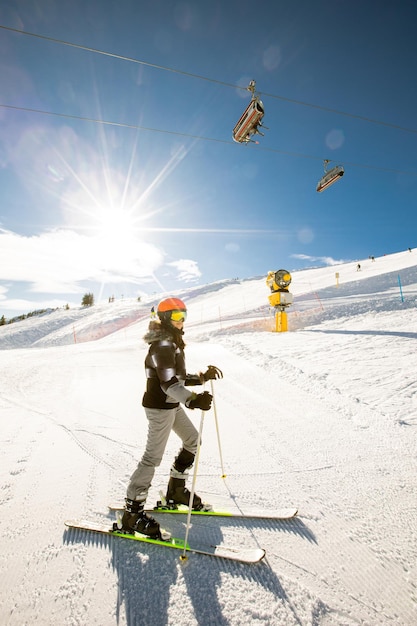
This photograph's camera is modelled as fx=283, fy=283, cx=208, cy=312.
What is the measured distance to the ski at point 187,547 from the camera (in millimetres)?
2252

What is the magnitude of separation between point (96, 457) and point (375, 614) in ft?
11.1

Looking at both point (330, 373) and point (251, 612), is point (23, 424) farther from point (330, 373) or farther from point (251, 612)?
point (330, 373)

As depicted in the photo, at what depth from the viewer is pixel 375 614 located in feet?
6.10

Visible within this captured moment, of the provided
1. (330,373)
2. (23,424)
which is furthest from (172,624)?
(330,373)

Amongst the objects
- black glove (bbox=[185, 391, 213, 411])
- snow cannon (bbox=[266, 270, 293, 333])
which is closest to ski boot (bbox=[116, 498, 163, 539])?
black glove (bbox=[185, 391, 213, 411])

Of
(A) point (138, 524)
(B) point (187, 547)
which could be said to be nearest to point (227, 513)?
(B) point (187, 547)

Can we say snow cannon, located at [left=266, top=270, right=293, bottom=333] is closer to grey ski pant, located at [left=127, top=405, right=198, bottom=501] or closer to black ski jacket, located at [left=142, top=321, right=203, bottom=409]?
black ski jacket, located at [left=142, top=321, right=203, bottom=409]

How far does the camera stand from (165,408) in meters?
2.80

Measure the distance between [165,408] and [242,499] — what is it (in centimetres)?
136

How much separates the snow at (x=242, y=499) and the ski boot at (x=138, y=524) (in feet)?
0.39

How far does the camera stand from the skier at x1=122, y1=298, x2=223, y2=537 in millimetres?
2574

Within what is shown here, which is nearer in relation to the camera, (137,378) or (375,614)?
(375,614)

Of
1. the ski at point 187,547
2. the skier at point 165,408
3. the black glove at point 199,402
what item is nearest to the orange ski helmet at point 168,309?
the skier at point 165,408

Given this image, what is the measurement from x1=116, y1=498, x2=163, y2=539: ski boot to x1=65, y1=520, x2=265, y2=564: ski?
0.04 meters
